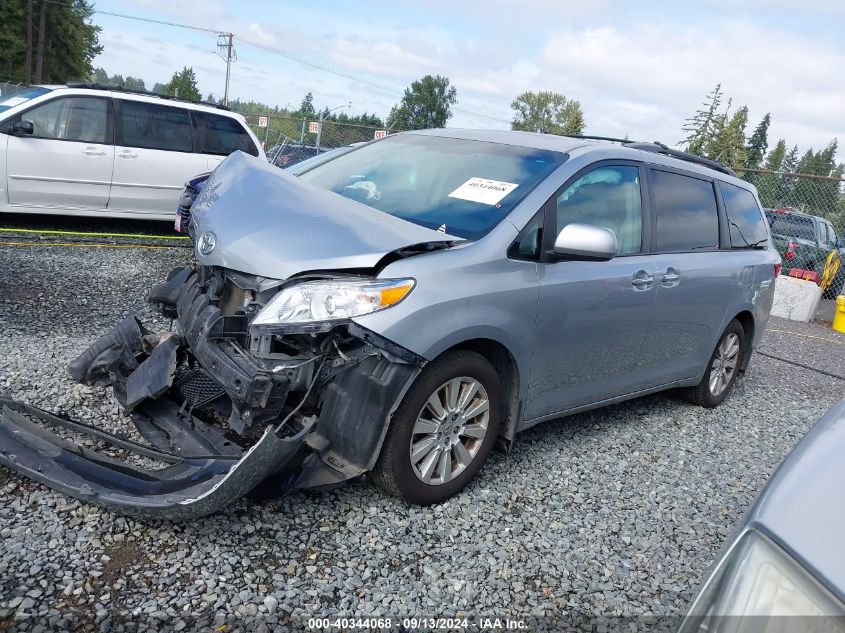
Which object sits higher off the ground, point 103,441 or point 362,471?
point 362,471

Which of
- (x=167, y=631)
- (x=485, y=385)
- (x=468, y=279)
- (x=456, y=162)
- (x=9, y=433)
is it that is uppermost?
(x=456, y=162)

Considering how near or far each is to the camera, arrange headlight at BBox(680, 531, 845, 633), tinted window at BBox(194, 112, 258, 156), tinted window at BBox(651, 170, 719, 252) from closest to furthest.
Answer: headlight at BBox(680, 531, 845, 633) < tinted window at BBox(651, 170, 719, 252) < tinted window at BBox(194, 112, 258, 156)

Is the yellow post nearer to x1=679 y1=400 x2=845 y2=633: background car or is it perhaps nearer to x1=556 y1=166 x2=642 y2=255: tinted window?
x1=556 y1=166 x2=642 y2=255: tinted window

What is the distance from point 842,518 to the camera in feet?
4.50

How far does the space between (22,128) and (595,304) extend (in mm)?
7321

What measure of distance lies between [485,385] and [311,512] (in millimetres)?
1009

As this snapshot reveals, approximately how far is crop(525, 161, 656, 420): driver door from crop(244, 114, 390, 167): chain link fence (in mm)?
12179

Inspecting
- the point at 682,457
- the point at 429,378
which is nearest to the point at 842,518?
the point at 429,378

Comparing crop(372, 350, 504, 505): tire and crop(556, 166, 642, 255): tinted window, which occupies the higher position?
crop(556, 166, 642, 255): tinted window

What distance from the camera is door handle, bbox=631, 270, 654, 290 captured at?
414 cm

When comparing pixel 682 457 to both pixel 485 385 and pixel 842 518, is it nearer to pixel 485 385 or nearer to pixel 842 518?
pixel 485 385

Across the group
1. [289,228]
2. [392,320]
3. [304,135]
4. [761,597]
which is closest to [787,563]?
[761,597]

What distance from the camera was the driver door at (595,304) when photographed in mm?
3684

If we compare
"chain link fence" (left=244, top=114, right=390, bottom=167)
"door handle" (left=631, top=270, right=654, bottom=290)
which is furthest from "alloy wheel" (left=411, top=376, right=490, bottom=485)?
"chain link fence" (left=244, top=114, right=390, bottom=167)
